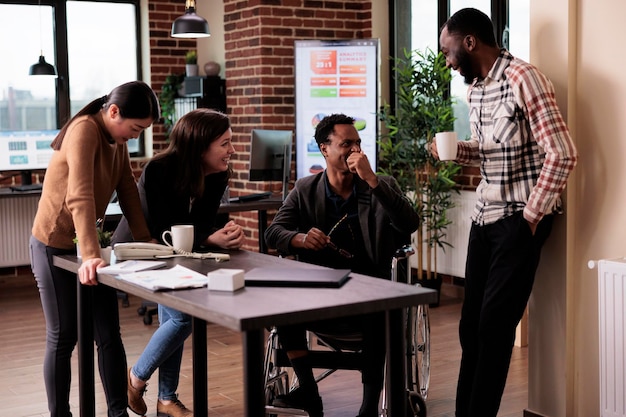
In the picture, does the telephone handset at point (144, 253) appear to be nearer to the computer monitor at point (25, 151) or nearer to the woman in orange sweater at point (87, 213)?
the woman in orange sweater at point (87, 213)

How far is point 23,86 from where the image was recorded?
7.38 meters

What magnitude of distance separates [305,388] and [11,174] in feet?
14.9

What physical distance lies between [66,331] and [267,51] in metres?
3.87

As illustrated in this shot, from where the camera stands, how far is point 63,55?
7.52m

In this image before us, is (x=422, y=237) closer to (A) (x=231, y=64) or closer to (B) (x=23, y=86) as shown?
(A) (x=231, y=64)

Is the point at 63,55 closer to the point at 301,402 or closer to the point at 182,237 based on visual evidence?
the point at 182,237

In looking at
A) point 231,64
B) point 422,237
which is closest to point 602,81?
point 422,237

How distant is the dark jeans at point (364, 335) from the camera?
3188mm

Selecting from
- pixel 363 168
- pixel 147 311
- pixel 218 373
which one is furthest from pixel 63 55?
pixel 363 168

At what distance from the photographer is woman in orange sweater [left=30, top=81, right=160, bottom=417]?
2.92 metres

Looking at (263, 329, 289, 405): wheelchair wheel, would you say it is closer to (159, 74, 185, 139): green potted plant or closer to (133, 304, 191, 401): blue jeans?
(133, 304, 191, 401): blue jeans

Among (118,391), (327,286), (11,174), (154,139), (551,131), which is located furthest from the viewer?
(154,139)

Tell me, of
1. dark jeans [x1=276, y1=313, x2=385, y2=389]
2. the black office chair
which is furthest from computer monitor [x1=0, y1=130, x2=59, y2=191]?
dark jeans [x1=276, y1=313, x2=385, y2=389]

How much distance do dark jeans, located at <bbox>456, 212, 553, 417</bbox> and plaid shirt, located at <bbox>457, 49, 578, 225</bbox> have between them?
73 millimetres
